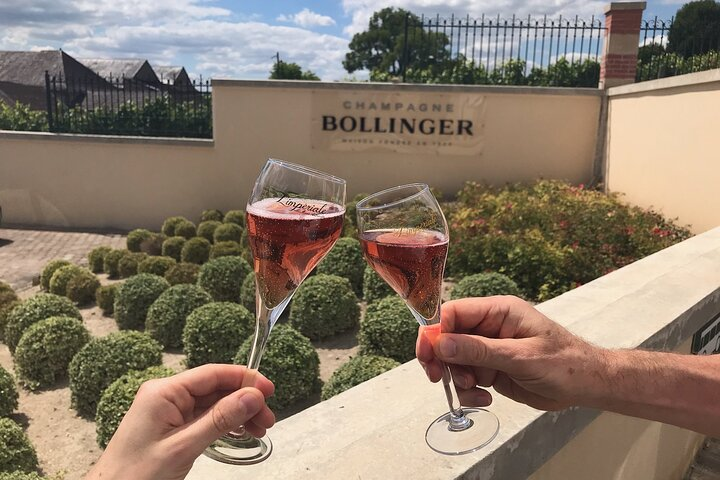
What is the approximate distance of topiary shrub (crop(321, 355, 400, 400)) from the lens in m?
3.33

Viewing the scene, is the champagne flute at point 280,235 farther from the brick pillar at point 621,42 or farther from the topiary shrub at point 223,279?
the brick pillar at point 621,42

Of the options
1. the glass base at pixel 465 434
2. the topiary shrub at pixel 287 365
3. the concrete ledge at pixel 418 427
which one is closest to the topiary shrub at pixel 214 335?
the topiary shrub at pixel 287 365

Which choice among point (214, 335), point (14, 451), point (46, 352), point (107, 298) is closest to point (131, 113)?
point (107, 298)

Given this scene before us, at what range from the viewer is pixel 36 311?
477 centimetres

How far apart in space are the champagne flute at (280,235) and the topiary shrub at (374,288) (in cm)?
397

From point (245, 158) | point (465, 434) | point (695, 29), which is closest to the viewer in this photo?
point (465, 434)

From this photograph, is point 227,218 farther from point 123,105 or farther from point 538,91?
point 538,91

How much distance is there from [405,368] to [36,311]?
405 cm

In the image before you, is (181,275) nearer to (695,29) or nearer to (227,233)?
(227,233)

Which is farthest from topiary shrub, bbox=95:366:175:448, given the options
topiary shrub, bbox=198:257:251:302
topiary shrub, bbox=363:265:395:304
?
topiary shrub, bbox=363:265:395:304

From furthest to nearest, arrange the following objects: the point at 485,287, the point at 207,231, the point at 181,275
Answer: the point at 207,231 → the point at 181,275 → the point at 485,287

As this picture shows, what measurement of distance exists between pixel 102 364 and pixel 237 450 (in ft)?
9.42

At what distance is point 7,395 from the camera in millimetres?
3586

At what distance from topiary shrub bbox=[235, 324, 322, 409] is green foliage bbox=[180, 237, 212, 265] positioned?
162 inches
